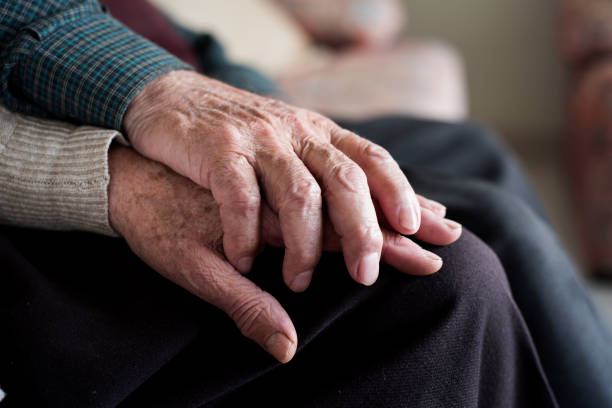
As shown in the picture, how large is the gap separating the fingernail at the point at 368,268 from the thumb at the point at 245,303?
0.24ft

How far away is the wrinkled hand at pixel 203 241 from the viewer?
477 mm

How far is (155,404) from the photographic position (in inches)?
18.7

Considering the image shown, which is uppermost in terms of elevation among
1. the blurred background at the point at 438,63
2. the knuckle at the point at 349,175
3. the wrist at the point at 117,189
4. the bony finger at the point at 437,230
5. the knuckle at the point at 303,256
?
the knuckle at the point at 349,175

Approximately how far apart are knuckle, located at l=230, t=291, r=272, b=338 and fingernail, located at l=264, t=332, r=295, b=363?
0.02 meters

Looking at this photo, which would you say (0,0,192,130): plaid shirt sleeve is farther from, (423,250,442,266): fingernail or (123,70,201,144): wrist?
(423,250,442,266): fingernail

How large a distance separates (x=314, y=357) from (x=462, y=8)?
2511 mm

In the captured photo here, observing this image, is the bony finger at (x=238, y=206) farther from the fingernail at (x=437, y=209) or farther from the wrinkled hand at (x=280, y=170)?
the fingernail at (x=437, y=209)

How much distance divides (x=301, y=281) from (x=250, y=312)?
51 millimetres

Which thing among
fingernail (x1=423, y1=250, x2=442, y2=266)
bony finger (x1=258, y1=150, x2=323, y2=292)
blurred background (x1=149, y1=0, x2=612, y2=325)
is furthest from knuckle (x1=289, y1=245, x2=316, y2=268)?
blurred background (x1=149, y1=0, x2=612, y2=325)

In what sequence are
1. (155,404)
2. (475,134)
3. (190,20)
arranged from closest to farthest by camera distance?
(155,404)
(475,134)
(190,20)

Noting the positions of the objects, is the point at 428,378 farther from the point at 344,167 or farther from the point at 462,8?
the point at 462,8

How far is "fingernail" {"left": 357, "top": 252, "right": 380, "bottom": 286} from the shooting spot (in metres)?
0.46

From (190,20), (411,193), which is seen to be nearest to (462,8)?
(190,20)

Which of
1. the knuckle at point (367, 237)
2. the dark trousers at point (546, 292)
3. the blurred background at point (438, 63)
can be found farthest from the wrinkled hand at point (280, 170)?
the blurred background at point (438, 63)
